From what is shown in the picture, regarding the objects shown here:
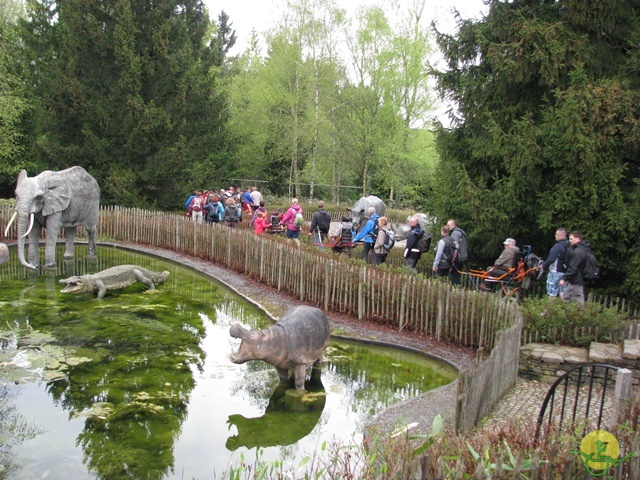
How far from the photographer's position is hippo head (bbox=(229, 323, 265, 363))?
722 cm

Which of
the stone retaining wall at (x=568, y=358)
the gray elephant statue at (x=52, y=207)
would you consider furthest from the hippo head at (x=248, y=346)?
the gray elephant statue at (x=52, y=207)

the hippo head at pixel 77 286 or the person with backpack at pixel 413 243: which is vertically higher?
the person with backpack at pixel 413 243

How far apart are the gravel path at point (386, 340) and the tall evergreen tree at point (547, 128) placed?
4.06 metres

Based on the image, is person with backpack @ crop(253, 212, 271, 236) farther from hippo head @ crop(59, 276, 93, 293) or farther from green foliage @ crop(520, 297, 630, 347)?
green foliage @ crop(520, 297, 630, 347)

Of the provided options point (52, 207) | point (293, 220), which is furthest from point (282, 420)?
point (52, 207)

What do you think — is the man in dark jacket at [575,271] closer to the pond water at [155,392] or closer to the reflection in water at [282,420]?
the pond water at [155,392]

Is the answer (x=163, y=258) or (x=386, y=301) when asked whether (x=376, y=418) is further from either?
(x=163, y=258)

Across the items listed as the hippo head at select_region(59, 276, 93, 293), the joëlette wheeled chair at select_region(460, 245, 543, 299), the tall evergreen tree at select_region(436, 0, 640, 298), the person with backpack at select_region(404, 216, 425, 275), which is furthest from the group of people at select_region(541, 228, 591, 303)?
the hippo head at select_region(59, 276, 93, 293)

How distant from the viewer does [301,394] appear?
307 inches

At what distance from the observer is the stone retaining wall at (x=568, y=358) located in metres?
7.98

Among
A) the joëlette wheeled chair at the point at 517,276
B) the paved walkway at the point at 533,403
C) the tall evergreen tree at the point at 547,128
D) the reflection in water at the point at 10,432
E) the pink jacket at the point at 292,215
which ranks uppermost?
the tall evergreen tree at the point at 547,128

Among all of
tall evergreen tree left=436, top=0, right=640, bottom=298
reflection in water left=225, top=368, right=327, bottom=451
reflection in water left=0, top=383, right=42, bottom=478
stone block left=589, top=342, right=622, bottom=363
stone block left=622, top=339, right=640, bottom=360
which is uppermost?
tall evergreen tree left=436, top=0, right=640, bottom=298

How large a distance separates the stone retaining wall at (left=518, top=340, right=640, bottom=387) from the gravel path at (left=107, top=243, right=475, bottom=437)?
983 millimetres

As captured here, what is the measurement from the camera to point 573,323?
9109mm
